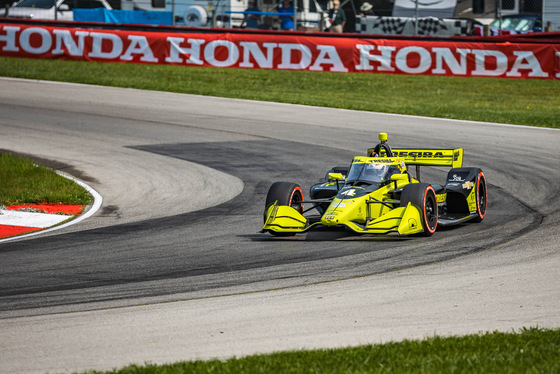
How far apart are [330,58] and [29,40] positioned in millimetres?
11023

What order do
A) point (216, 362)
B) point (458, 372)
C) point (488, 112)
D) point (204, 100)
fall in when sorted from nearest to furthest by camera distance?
point (458, 372) < point (216, 362) < point (488, 112) < point (204, 100)

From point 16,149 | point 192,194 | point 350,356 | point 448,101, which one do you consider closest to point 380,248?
point 350,356

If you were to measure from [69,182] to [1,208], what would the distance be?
1.88 metres

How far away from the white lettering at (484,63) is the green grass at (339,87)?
791 millimetres

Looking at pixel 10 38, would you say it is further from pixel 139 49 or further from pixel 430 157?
pixel 430 157

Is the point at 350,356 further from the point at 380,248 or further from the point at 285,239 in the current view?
the point at 285,239

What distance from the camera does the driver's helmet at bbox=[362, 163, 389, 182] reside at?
38.4 ft

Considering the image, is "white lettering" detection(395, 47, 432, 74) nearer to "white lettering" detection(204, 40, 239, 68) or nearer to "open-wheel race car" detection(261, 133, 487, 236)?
"white lettering" detection(204, 40, 239, 68)

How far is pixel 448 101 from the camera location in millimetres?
27812

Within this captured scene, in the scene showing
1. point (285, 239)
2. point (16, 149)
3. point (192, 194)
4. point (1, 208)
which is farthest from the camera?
point (16, 149)

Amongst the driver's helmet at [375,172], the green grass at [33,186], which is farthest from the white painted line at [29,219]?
the driver's helmet at [375,172]

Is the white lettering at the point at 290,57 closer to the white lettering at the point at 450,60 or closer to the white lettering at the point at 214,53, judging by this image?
the white lettering at the point at 214,53

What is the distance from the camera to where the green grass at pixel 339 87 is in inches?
1037

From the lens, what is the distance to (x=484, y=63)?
28516mm
